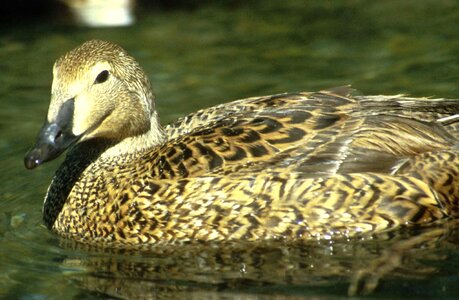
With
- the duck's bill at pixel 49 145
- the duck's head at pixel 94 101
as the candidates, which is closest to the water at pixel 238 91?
the duck's bill at pixel 49 145

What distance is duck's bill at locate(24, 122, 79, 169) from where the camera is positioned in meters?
8.56

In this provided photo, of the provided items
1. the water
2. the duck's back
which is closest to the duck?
the duck's back

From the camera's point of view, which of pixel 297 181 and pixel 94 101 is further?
pixel 94 101

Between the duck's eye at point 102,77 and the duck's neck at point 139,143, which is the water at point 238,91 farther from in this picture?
the duck's eye at point 102,77

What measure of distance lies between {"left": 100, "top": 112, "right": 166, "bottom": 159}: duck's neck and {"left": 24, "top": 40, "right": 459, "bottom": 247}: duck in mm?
296

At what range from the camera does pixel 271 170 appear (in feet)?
28.6

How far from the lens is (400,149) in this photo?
8766 millimetres

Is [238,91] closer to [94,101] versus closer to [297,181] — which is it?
[94,101]

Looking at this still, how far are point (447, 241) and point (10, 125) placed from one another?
5025 mm

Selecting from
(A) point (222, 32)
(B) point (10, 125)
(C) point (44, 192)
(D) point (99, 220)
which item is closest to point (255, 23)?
(A) point (222, 32)

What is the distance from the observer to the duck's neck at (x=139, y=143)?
9445 mm

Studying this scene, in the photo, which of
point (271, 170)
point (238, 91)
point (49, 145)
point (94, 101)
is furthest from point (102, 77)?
point (238, 91)

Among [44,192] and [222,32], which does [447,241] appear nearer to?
[44,192]

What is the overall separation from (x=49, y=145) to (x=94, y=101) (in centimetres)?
58
